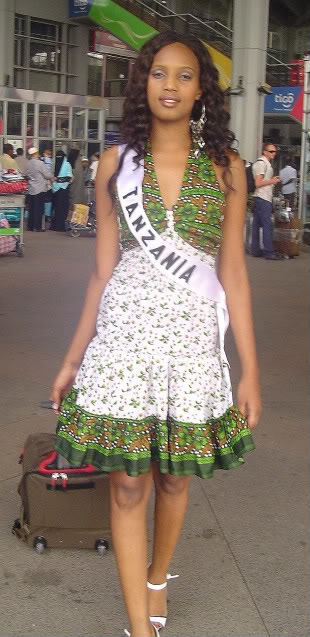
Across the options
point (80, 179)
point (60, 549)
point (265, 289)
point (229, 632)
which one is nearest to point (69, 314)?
point (265, 289)

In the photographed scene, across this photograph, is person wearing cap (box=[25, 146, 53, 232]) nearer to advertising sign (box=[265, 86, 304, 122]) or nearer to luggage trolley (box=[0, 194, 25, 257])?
luggage trolley (box=[0, 194, 25, 257])

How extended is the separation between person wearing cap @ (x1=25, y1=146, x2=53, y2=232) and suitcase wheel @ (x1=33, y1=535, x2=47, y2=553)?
13.9 metres

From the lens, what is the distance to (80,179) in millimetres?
18234

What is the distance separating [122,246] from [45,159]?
16.8 meters

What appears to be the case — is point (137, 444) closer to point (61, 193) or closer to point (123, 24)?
point (61, 193)

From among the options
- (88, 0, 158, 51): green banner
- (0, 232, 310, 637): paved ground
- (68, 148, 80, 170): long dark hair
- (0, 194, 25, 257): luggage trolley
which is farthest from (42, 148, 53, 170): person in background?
(0, 232, 310, 637): paved ground

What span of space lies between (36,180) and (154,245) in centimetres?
1477

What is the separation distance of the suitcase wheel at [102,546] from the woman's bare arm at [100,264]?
0.98 m

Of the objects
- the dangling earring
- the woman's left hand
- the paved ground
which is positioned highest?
the dangling earring

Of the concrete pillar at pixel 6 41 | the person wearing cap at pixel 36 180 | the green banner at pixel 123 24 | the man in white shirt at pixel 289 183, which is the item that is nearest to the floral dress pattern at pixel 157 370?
the person wearing cap at pixel 36 180

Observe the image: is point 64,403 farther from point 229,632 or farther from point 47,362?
point 47,362

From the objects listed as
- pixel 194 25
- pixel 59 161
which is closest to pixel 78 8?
pixel 194 25

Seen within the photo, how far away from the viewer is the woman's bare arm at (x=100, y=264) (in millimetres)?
2686

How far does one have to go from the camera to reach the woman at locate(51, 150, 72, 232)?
17.8 metres
